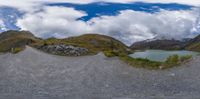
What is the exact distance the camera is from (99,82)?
3947 centimetres

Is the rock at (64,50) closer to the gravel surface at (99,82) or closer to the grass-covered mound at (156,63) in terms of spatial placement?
the grass-covered mound at (156,63)

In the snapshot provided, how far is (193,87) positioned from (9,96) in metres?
15.8

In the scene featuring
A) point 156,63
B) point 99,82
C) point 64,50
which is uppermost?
point 99,82

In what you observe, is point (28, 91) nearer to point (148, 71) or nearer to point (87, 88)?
point (87, 88)

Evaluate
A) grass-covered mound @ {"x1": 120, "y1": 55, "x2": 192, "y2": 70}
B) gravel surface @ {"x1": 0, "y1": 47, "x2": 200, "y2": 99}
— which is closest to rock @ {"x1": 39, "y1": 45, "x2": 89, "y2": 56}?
grass-covered mound @ {"x1": 120, "y1": 55, "x2": 192, "y2": 70}

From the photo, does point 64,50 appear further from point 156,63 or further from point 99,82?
point 99,82

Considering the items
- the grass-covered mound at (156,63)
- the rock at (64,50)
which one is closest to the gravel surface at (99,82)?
the grass-covered mound at (156,63)

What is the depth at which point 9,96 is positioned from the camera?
32.0m

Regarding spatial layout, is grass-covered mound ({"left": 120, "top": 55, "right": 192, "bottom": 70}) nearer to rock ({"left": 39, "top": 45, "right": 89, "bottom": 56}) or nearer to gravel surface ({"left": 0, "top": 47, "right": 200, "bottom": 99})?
gravel surface ({"left": 0, "top": 47, "right": 200, "bottom": 99})

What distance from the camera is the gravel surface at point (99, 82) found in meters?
32.6

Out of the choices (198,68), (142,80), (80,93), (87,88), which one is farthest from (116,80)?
(198,68)

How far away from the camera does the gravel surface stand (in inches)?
1282

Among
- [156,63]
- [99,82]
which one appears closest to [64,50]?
[156,63]

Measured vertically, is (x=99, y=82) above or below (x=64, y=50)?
above
